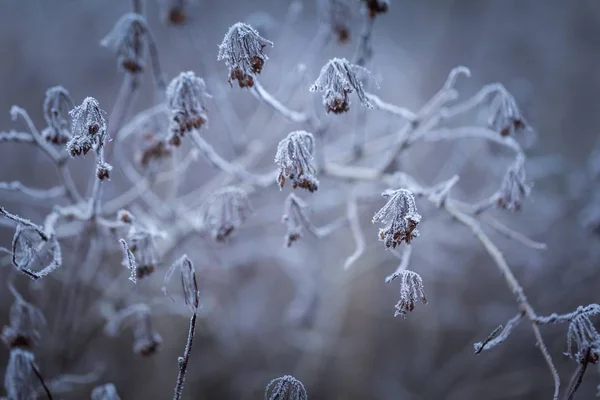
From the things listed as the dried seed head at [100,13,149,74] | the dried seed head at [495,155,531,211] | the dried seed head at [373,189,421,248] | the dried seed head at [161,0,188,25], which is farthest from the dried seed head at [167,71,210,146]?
the dried seed head at [495,155,531,211]

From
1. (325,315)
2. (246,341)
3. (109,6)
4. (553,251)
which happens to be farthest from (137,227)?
(109,6)

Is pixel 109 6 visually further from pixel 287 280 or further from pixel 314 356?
pixel 314 356

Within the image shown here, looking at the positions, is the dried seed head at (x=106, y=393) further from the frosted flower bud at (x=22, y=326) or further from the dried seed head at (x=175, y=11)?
the dried seed head at (x=175, y=11)

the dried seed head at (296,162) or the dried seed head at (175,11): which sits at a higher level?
the dried seed head at (175,11)

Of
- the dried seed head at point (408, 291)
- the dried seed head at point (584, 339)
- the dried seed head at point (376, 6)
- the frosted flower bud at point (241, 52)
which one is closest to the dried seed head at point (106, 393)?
the dried seed head at point (408, 291)

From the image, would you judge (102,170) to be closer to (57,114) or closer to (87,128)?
(87,128)

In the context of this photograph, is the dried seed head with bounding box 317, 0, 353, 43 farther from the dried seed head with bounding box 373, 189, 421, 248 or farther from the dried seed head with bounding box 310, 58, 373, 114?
the dried seed head with bounding box 373, 189, 421, 248

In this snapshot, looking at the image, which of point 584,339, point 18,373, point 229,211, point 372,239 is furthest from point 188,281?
point 372,239
